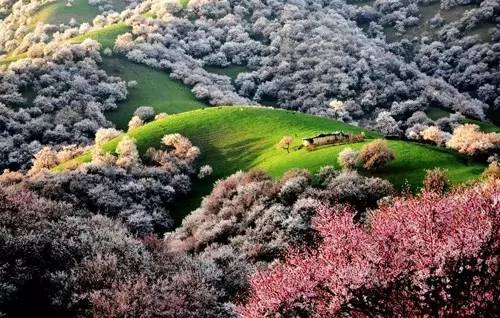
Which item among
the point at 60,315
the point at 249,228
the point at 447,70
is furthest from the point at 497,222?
the point at 447,70

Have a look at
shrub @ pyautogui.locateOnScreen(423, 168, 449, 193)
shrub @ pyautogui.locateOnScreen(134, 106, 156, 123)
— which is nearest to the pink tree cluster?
shrub @ pyautogui.locateOnScreen(423, 168, 449, 193)

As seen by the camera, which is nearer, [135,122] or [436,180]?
[436,180]

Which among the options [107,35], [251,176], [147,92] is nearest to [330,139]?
[251,176]

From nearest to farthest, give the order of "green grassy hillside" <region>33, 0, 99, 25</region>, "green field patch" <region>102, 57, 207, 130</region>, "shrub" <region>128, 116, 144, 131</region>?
1. "shrub" <region>128, 116, 144, 131</region>
2. "green field patch" <region>102, 57, 207, 130</region>
3. "green grassy hillside" <region>33, 0, 99, 25</region>

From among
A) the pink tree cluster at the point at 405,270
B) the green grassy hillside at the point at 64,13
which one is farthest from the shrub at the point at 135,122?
the green grassy hillside at the point at 64,13

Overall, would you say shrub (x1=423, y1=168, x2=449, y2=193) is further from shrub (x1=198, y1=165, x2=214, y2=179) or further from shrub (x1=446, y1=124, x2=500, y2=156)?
shrub (x1=198, y1=165, x2=214, y2=179)

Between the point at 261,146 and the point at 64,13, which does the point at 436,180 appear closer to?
the point at 261,146

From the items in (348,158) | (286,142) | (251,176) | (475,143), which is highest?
(475,143)
